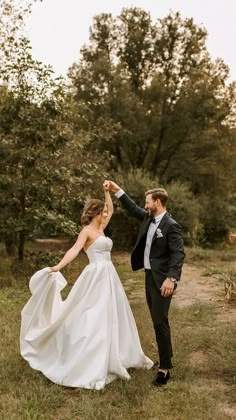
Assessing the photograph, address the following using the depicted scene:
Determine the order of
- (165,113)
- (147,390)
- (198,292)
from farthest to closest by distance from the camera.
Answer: (165,113), (198,292), (147,390)

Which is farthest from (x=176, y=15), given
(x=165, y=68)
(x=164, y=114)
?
(x=164, y=114)

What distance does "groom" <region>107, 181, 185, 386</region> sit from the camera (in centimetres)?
505

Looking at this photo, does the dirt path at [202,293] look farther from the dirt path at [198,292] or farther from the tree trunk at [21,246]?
the tree trunk at [21,246]

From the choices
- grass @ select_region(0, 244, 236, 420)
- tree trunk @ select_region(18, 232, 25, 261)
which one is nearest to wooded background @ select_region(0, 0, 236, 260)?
tree trunk @ select_region(18, 232, 25, 261)

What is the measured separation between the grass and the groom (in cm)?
35

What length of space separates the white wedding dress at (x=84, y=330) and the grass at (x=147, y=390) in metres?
0.15

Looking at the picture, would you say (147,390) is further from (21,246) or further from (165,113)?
(165,113)

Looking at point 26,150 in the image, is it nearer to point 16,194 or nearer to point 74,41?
point 16,194

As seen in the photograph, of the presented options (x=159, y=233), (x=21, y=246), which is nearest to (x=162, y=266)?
(x=159, y=233)

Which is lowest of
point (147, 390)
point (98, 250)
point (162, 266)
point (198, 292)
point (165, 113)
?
point (198, 292)

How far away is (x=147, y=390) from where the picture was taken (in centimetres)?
486

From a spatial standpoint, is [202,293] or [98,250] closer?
[98,250]

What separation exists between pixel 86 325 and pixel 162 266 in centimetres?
103

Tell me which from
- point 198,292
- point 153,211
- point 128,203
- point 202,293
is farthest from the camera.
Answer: point 198,292
